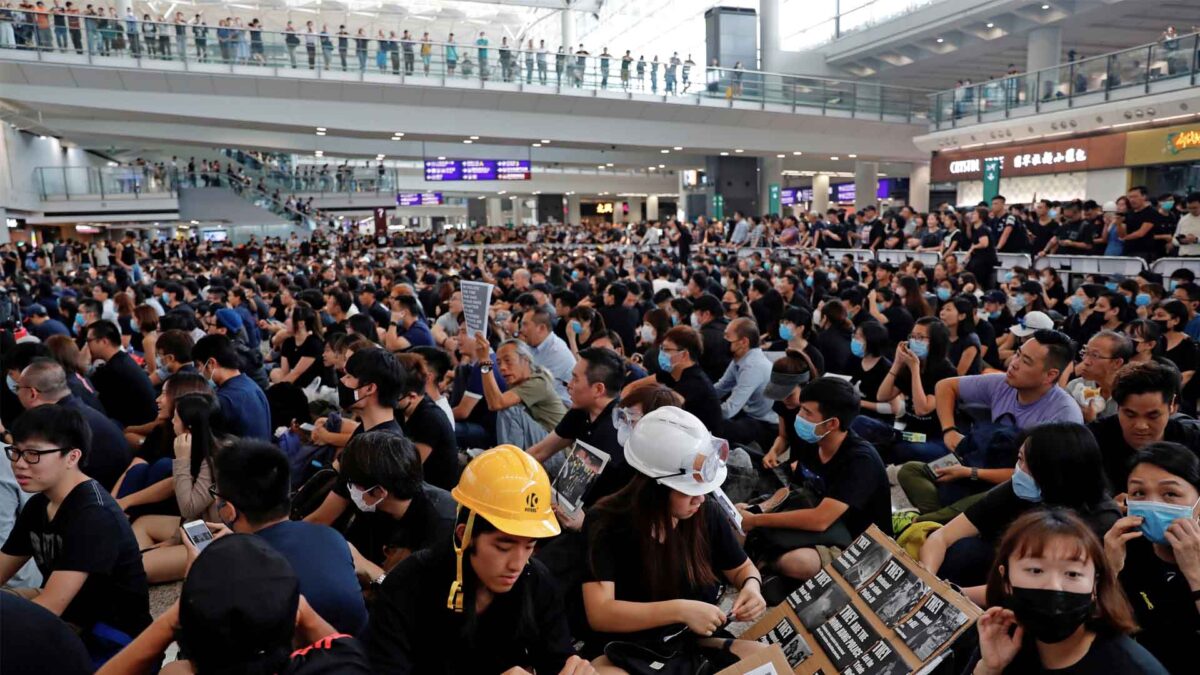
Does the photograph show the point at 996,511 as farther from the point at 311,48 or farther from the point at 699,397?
the point at 311,48

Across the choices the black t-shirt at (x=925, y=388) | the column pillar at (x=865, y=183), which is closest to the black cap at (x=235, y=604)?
the black t-shirt at (x=925, y=388)

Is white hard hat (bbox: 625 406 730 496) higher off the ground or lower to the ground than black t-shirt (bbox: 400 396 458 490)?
higher

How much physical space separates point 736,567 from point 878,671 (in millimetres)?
621

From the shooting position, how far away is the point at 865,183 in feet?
111

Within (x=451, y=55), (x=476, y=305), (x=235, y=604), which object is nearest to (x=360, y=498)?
(x=235, y=604)

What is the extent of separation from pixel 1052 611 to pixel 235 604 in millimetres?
2029

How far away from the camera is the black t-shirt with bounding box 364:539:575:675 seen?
2.18 metres

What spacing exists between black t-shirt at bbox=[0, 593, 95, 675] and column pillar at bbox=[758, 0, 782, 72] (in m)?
31.5

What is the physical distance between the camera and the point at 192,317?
26.4 ft

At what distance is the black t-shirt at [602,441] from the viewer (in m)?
3.89

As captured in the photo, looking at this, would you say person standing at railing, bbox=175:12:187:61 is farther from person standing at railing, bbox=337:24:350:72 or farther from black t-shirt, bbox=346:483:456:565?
black t-shirt, bbox=346:483:456:565

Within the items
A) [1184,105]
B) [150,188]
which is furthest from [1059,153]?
[150,188]

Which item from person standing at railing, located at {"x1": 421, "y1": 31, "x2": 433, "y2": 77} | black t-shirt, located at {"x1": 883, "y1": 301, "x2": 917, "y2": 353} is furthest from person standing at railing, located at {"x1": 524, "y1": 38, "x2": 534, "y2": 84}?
black t-shirt, located at {"x1": 883, "y1": 301, "x2": 917, "y2": 353}

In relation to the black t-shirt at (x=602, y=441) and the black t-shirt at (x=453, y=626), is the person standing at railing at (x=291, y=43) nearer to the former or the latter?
the black t-shirt at (x=602, y=441)
